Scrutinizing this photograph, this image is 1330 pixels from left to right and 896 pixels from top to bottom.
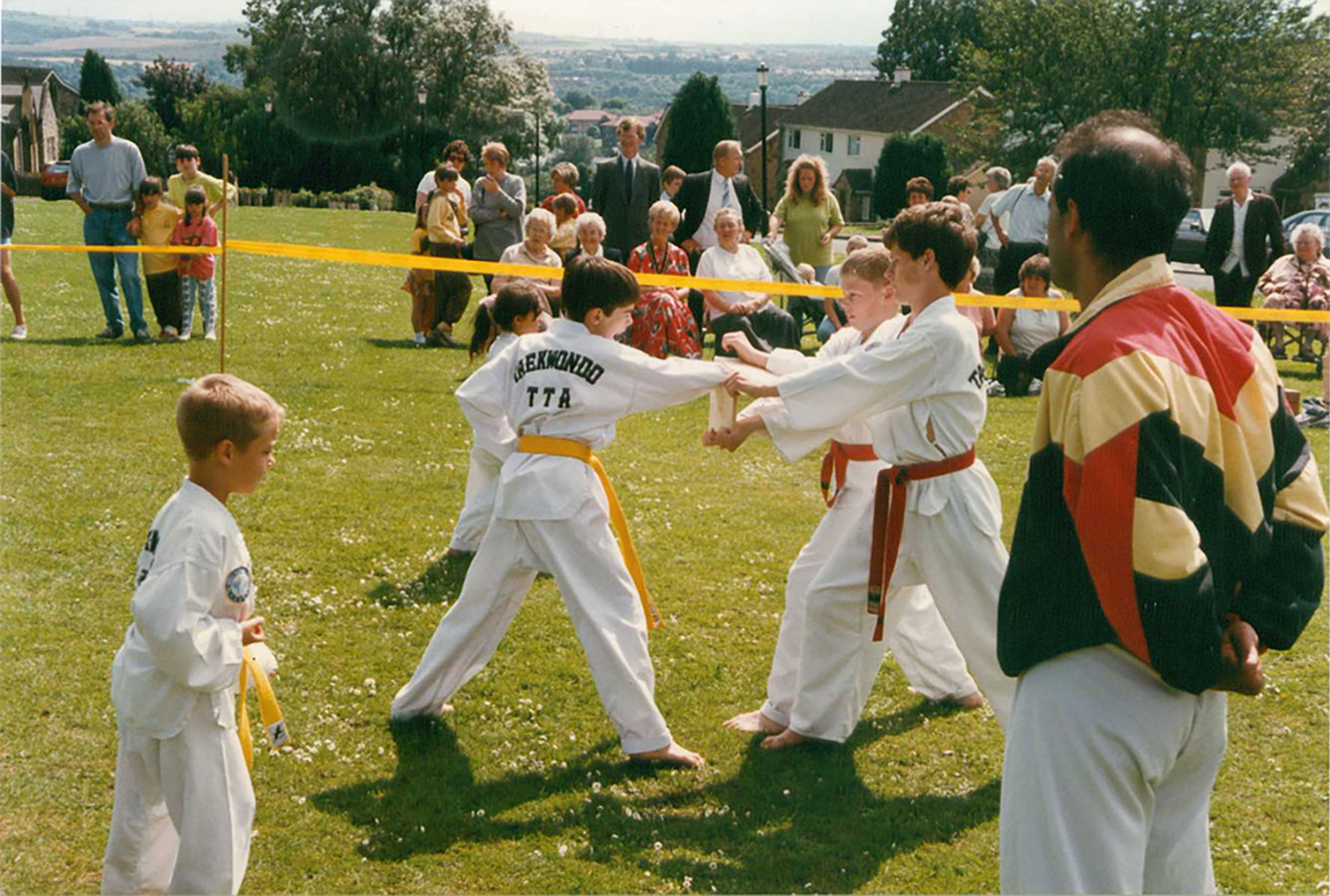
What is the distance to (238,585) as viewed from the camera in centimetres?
372

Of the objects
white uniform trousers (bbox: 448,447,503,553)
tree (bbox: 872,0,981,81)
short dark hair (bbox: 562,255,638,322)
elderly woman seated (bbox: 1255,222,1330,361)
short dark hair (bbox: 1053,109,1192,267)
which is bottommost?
white uniform trousers (bbox: 448,447,503,553)

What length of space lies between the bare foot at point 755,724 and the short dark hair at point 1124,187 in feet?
11.5

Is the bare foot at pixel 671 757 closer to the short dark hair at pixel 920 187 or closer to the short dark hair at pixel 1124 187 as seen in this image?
the short dark hair at pixel 1124 187

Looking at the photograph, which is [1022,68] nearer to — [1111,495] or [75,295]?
[75,295]

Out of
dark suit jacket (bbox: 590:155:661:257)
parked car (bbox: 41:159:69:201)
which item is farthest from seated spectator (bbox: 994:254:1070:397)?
parked car (bbox: 41:159:69:201)

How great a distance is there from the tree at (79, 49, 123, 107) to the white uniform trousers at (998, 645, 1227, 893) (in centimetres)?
9396

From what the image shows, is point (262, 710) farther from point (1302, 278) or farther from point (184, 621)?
point (1302, 278)

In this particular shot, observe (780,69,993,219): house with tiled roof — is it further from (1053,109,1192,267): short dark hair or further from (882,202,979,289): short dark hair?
(1053,109,1192,267): short dark hair

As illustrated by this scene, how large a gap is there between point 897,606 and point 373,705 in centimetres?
235

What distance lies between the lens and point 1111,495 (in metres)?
2.55

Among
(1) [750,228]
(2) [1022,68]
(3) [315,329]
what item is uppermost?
(2) [1022,68]

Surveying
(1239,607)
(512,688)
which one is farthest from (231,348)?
(1239,607)

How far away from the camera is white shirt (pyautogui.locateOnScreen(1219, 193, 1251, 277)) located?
15172mm

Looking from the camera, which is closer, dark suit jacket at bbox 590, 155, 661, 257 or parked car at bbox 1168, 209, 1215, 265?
dark suit jacket at bbox 590, 155, 661, 257
